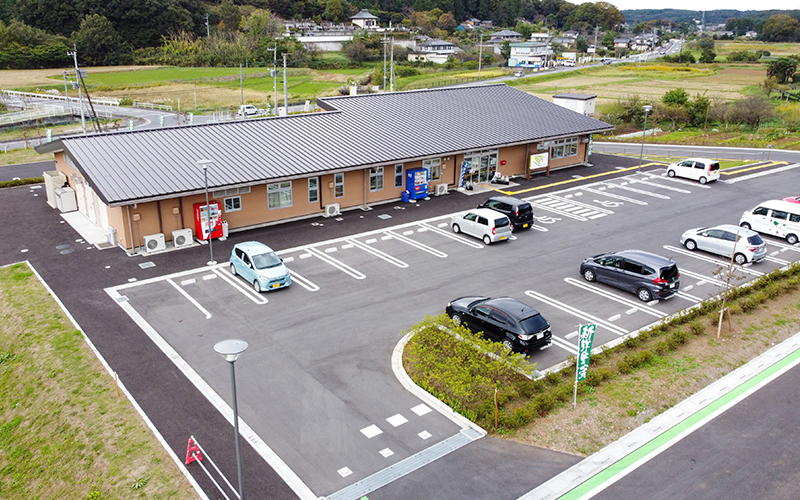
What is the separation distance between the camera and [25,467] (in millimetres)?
15586

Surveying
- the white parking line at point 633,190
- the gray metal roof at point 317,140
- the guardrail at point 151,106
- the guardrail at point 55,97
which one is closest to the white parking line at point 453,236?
the gray metal roof at point 317,140

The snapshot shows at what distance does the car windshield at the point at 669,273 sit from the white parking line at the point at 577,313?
3.27 metres

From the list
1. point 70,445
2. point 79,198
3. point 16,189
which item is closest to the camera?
point 70,445

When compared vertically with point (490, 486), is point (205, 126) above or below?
above

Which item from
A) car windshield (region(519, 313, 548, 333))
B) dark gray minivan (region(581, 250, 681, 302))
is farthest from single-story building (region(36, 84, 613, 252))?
car windshield (region(519, 313, 548, 333))

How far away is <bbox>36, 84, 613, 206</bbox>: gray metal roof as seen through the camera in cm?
2825

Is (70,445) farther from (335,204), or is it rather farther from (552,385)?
(335,204)

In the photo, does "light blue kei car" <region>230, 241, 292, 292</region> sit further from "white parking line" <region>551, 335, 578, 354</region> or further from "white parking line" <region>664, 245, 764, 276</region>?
"white parking line" <region>664, 245, 764, 276</region>

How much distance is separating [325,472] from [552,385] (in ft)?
23.8

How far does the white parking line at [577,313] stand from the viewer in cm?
2147

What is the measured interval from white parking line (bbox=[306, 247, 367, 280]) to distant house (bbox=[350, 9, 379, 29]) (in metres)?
154

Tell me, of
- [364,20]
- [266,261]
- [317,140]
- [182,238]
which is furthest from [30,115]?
[364,20]

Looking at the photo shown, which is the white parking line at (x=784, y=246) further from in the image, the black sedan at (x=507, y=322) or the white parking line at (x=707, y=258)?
the black sedan at (x=507, y=322)

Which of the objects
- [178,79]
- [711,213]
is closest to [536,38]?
[178,79]
